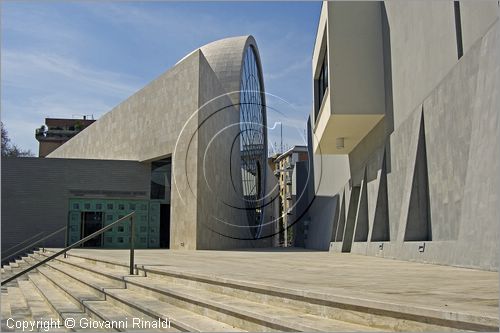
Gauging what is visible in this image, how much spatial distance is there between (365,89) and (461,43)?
19.2 ft

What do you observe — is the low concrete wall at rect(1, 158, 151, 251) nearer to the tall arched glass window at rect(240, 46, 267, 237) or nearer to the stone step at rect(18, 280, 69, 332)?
the tall arched glass window at rect(240, 46, 267, 237)

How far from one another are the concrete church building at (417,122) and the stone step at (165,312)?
14.5 ft

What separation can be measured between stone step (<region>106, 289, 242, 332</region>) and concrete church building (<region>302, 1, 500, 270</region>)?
14.5ft

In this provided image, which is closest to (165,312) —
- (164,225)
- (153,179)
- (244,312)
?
(244,312)

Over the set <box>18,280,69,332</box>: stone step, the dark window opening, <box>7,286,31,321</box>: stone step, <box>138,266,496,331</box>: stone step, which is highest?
the dark window opening

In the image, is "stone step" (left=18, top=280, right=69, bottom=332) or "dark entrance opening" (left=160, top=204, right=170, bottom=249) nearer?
"stone step" (left=18, top=280, right=69, bottom=332)

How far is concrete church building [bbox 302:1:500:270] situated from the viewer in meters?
7.54

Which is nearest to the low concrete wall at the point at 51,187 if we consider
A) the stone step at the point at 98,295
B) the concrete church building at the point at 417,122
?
the concrete church building at the point at 417,122

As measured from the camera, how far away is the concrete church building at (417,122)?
7543 mm

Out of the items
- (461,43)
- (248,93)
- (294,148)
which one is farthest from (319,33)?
(294,148)

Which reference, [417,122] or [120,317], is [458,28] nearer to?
[417,122]

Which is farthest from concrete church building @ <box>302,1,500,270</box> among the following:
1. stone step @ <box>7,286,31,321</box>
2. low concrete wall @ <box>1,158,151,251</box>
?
low concrete wall @ <box>1,158,151,251</box>

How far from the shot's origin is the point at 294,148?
214 feet

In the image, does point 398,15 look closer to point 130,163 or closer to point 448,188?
point 448,188
